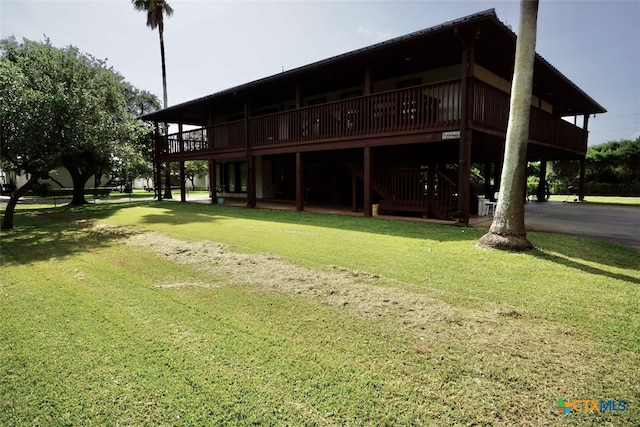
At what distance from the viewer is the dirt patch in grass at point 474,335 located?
232cm

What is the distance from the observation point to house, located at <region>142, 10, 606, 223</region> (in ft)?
29.7

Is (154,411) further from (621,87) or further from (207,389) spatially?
(621,87)

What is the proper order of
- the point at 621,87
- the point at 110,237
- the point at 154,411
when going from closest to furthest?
1. the point at 154,411
2. the point at 110,237
3. the point at 621,87

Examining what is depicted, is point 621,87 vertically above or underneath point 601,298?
above

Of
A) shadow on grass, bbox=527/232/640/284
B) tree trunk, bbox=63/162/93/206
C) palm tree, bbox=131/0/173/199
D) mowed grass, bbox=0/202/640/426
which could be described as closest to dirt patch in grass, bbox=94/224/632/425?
mowed grass, bbox=0/202/640/426

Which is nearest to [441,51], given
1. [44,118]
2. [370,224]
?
[370,224]

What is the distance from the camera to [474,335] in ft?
10.0

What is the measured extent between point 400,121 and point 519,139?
4313mm

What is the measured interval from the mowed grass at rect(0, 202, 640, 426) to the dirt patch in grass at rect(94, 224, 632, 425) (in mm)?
16

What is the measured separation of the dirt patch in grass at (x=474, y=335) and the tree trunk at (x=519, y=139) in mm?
3048

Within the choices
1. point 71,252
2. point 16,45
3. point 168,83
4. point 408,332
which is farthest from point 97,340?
point 168,83

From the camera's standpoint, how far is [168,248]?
22.5ft

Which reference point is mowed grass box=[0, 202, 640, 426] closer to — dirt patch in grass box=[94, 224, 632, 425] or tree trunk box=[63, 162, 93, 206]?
dirt patch in grass box=[94, 224, 632, 425]

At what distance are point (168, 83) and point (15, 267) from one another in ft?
84.0
